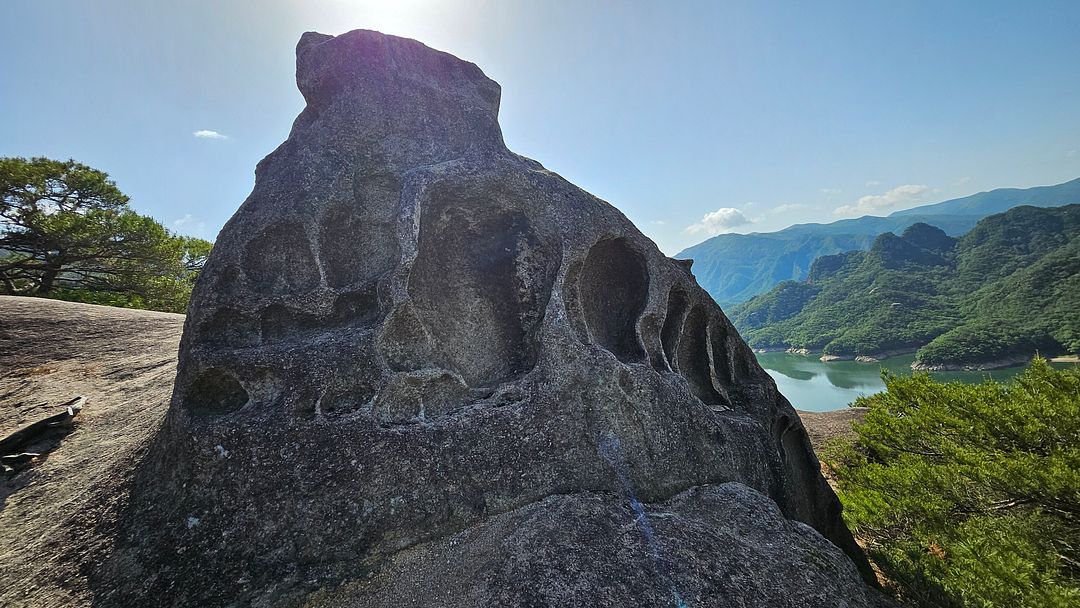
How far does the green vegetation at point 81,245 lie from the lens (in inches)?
624

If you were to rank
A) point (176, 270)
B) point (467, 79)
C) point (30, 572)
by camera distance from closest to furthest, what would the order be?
point (30, 572)
point (467, 79)
point (176, 270)

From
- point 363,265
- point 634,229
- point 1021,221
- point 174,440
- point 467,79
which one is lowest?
point 174,440

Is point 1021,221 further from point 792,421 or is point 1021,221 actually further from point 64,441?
point 64,441

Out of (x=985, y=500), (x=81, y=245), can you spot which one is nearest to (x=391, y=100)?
(x=985, y=500)

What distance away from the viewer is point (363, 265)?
5.49 m

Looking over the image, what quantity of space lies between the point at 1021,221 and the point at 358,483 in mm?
A: 136164

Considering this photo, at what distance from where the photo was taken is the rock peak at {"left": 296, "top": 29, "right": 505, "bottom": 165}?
20.1 ft

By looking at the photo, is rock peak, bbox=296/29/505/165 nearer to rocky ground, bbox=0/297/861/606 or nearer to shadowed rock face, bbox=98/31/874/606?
shadowed rock face, bbox=98/31/874/606

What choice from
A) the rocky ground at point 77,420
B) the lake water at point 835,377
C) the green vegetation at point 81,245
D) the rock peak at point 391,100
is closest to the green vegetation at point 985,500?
→ the rock peak at point 391,100

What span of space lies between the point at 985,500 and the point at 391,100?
9.86 metres

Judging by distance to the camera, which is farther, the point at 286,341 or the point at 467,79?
the point at 467,79

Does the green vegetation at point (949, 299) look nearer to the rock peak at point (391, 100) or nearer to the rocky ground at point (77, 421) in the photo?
the rock peak at point (391, 100)

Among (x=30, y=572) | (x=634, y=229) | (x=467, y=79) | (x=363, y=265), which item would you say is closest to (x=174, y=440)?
(x=30, y=572)

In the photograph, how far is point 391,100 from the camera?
637 cm
